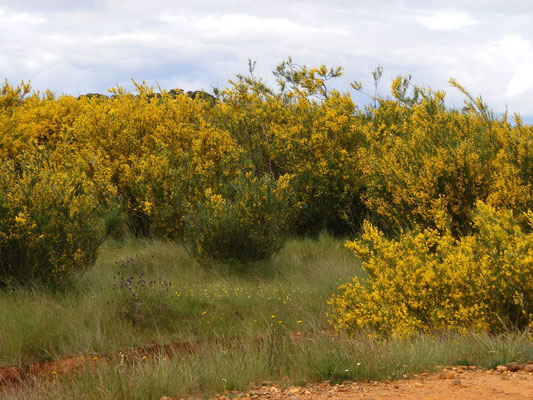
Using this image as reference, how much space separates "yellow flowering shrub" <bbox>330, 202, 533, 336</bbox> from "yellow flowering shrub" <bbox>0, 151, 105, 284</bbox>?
371 cm

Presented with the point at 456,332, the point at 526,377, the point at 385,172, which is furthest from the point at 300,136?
the point at 526,377

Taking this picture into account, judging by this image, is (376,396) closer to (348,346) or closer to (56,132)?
(348,346)

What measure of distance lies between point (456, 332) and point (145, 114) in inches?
399

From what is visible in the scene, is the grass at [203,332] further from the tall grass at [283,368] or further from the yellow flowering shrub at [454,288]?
the yellow flowering shrub at [454,288]

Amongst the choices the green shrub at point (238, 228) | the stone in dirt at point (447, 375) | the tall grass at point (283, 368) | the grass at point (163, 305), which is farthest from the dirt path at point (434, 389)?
the green shrub at point (238, 228)

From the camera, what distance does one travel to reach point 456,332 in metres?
5.22

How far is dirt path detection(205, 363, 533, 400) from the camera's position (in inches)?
152

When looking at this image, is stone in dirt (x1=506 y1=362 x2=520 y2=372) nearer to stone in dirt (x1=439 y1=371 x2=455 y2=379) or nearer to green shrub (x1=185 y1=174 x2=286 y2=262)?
stone in dirt (x1=439 y1=371 x2=455 y2=379)

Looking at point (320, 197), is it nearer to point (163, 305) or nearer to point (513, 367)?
point (163, 305)

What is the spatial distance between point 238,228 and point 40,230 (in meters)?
2.55

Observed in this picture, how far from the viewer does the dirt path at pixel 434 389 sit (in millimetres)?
3859

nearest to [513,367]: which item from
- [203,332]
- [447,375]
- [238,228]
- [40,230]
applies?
[447,375]

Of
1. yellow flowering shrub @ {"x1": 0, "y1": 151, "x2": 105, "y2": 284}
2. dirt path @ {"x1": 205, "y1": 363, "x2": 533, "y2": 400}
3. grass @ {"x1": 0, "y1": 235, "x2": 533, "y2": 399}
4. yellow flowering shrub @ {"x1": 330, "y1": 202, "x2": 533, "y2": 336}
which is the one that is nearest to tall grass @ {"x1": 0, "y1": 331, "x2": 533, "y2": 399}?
grass @ {"x1": 0, "y1": 235, "x2": 533, "y2": 399}

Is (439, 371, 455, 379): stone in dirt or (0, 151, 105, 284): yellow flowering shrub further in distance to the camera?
(0, 151, 105, 284): yellow flowering shrub
